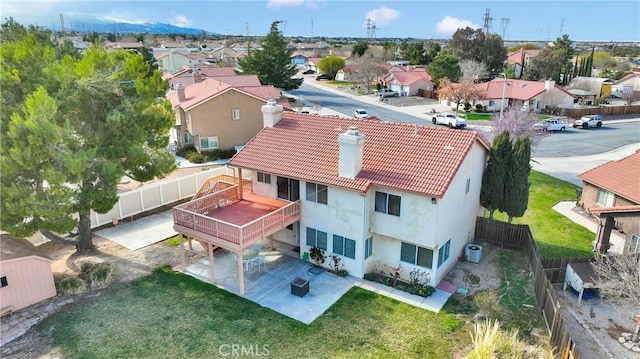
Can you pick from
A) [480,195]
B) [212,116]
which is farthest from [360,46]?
[480,195]

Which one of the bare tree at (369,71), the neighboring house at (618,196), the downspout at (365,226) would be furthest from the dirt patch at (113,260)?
the bare tree at (369,71)

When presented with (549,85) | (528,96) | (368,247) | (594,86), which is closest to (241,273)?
(368,247)

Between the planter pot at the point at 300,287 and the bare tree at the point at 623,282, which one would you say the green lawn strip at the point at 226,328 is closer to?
the planter pot at the point at 300,287

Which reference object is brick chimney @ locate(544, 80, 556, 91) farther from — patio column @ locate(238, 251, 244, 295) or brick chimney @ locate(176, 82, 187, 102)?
patio column @ locate(238, 251, 244, 295)

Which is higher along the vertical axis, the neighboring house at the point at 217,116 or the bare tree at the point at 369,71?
the bare tree at the point at 369,71

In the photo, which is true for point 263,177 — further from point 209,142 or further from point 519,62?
point 519,62

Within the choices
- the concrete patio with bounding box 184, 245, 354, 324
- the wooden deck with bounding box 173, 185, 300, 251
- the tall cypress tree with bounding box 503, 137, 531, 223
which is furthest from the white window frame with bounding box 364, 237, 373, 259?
the tall cypress tree with bounding box 503, 137, 531, 223
